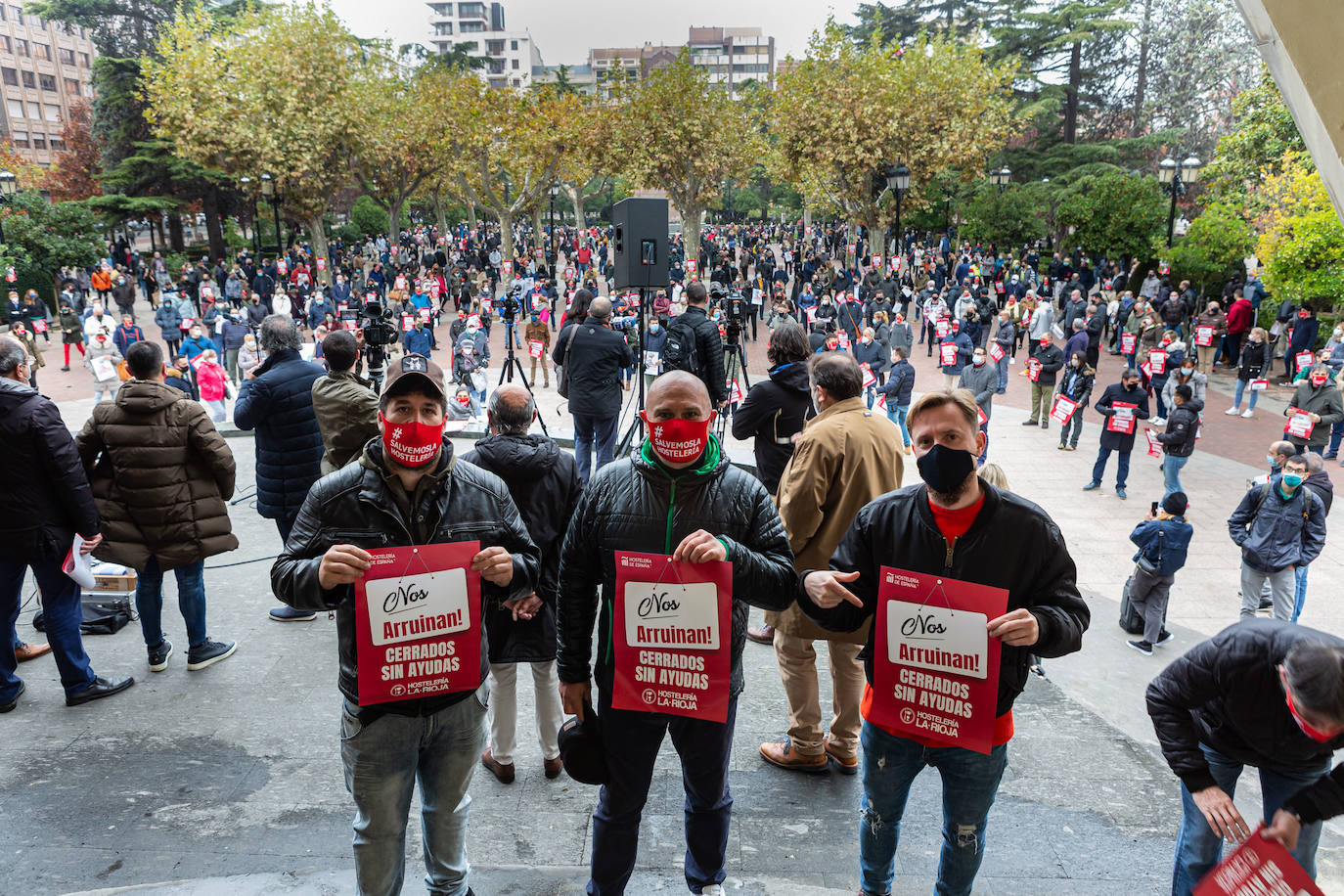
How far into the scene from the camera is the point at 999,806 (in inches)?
144

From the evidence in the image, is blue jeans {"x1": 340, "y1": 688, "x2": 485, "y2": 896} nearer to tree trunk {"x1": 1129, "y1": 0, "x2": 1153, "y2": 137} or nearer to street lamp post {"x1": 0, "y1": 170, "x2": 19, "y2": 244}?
street lamp post {"x1": 0, "y1": 170, "x2": 19, "y2": 244}

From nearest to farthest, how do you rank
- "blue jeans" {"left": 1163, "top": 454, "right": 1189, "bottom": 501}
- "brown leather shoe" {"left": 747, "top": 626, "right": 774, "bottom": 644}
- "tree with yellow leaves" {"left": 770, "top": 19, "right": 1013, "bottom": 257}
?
"brown leather shoe" {"left": 747, "top": 626, "right": 774, "bottom": 644}, "blue jeans" {"left": 1163, "top": 454, "right": 1189, "bottom": 501}, "tree with yellow leaves" {"left": 770, "top": 19, "right": 1013, "bottom": 257}

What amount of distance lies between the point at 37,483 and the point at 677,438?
11.1 ft

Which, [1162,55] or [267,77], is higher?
[1162,55]

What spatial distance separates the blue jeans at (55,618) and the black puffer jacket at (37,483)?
0.09 metres

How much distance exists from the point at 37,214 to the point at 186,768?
1171 inches

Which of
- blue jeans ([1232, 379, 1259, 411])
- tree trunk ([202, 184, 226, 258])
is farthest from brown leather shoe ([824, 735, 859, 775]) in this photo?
tree trunk ([202, 184, 226, 258])

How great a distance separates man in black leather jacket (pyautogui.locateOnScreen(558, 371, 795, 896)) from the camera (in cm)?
269

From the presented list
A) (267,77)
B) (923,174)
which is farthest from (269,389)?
(267,77)

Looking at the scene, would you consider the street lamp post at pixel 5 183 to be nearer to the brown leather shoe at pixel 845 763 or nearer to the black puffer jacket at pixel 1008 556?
the brown leather shoe at pixel 845 763

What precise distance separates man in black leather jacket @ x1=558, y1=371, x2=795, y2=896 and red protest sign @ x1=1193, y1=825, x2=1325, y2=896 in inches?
53.6

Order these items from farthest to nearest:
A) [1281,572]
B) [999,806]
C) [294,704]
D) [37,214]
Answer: [37,214]
[1281,572]
[294,704]
[999,806]

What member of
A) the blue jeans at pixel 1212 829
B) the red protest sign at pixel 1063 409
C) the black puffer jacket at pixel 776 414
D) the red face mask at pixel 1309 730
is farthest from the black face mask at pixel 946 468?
the red protest sign at pixel 1063 409

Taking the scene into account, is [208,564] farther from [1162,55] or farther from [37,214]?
[1162,55]
